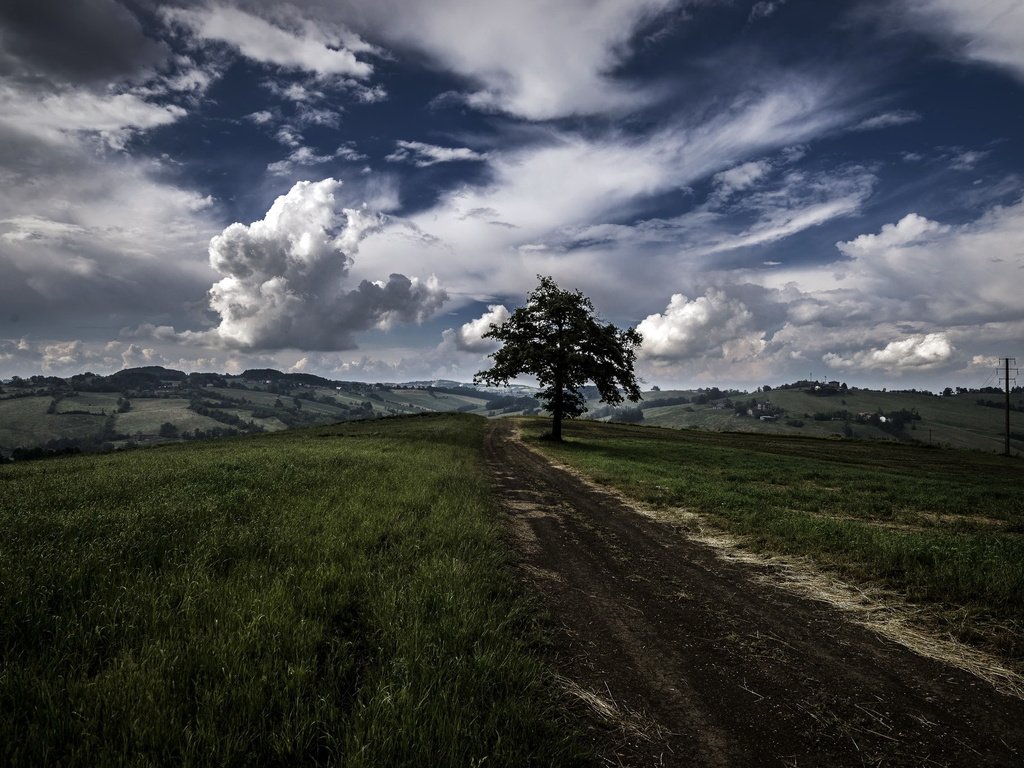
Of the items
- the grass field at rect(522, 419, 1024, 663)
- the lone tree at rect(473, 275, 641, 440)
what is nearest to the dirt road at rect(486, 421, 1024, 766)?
the grass field at rect(522, 419, 1024, 663)

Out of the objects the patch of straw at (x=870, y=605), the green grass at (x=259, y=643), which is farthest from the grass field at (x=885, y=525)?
the green grass at (x=259, y=643)

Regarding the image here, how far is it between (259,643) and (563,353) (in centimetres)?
3432

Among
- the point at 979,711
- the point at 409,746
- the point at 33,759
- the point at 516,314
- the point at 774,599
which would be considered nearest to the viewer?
the point at 33,759

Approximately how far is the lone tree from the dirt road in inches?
1163

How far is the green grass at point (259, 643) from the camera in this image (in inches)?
140

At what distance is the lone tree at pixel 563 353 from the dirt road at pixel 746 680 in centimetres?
2954

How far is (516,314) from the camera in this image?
133 ft

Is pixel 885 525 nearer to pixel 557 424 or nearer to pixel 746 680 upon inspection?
pixel 746 680

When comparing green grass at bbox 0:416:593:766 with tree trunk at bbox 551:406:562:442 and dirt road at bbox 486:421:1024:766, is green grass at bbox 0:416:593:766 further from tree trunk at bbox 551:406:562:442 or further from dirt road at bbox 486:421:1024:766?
tree trunk at bbox 551:406:562:442

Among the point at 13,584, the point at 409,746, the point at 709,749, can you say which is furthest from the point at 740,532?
the point at 13,584

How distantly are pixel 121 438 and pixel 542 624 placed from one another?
249 m

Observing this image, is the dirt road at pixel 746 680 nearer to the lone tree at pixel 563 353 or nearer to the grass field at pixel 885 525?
the grass field at pixel 885 525

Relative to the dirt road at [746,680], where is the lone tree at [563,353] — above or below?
above

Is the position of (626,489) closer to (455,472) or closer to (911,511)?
(455,472)
